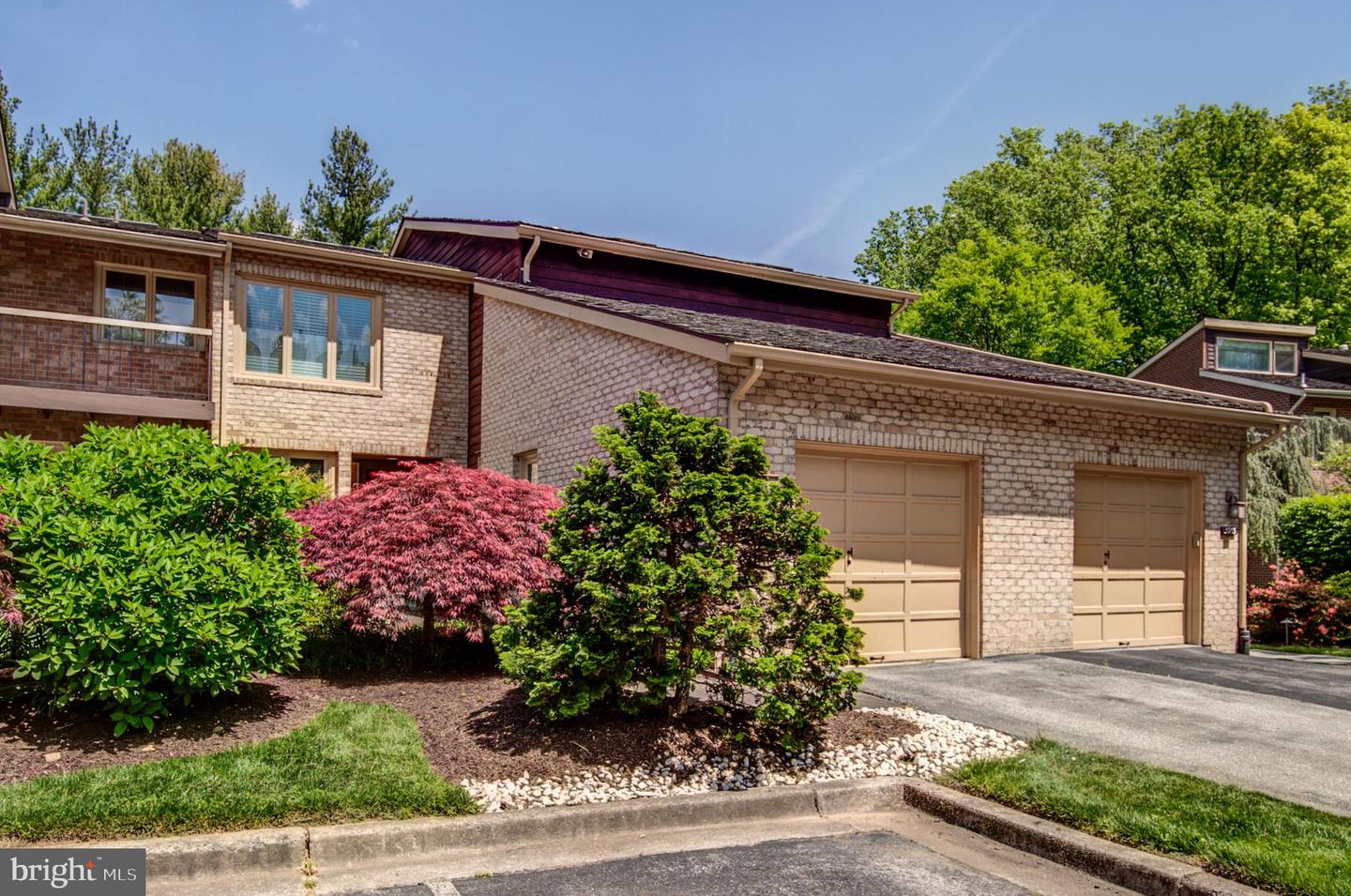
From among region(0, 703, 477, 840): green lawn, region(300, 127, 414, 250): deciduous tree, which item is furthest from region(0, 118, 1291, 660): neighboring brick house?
region(300, 127, 414, 250): deciduous tree

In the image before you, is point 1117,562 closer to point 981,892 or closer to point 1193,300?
point 981,892

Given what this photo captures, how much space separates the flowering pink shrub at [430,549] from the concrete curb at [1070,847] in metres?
3.77

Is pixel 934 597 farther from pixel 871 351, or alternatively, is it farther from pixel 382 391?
pixel 382 391

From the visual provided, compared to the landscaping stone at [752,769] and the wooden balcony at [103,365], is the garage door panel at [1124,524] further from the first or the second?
the wooden balcony at [103,365]

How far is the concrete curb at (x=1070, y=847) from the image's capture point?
4.46 m

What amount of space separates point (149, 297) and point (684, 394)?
1043 centimetres

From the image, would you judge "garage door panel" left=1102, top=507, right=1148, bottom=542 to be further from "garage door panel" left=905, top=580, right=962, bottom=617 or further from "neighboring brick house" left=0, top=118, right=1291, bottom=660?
"garage door panel" left=905, top=580, right=962, bottom=617

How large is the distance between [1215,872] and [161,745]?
597 cm

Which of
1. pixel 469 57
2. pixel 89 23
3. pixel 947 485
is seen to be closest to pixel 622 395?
pixel 947 485

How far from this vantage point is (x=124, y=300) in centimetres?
1521

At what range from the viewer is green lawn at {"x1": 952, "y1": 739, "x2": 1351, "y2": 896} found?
443 centimetres

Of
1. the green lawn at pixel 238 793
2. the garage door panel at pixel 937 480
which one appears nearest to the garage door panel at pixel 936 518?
the garage door panel at pixel 937 480

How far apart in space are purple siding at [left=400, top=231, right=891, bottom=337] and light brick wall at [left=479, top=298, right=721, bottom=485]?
96cm

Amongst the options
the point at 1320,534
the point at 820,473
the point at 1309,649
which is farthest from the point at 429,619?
the point at 1320,534
